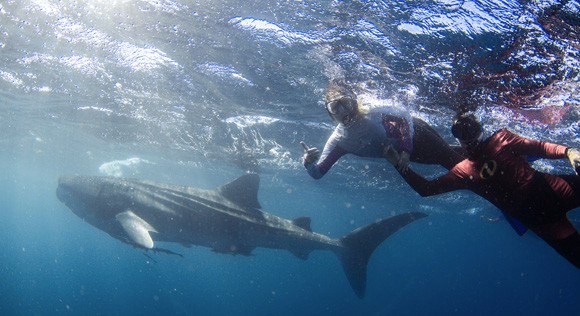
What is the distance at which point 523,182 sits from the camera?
4371mm

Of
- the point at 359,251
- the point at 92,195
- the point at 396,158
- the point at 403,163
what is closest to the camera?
the point at 396,158

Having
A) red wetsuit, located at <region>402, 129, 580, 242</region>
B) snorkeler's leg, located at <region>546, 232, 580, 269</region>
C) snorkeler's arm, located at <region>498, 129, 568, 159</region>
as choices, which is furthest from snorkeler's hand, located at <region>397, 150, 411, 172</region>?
snorkeler's leg, located at <region>546, 232, 580, 269</region>

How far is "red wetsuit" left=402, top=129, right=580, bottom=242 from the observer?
4.24 m

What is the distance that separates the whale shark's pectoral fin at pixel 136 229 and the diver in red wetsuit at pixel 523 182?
6810 mm

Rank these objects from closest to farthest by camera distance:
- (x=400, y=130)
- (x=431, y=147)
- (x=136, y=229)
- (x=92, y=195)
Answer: (x=400, y=130), (x=431, y=147), (x=136, y=229), (x=92, y=195)

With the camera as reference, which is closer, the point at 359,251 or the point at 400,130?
the point at 400,130

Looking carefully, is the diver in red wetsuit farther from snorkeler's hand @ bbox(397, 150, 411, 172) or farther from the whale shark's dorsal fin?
the whale shark's dorsal fin

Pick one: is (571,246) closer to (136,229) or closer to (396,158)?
(396,158)

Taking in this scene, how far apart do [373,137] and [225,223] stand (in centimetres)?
643

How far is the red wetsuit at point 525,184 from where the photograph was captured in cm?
424

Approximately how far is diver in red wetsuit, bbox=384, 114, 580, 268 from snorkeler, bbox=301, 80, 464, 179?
67cm

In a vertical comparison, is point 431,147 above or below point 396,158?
below

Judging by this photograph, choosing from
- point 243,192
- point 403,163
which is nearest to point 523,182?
point 403,163

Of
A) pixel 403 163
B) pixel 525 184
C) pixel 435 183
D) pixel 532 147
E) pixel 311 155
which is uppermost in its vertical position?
pixel 532 147
